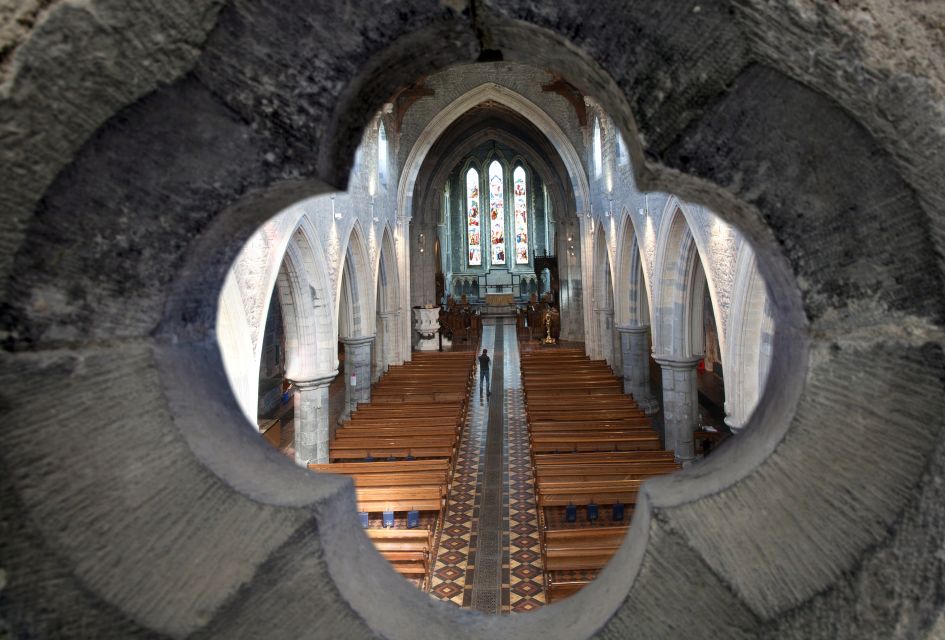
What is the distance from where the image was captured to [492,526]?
281 inches

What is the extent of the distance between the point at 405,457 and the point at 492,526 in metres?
2.20

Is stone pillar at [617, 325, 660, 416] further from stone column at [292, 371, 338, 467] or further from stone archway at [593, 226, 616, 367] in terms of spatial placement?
stone column at [292, 371, 338, 467]

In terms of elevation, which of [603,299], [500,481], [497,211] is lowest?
[500,481]

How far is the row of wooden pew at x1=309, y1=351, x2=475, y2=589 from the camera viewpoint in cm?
580

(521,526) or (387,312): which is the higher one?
(387,312)

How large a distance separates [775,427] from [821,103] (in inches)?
27.0

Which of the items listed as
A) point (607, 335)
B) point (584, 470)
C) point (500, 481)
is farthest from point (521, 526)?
point (607, 335)

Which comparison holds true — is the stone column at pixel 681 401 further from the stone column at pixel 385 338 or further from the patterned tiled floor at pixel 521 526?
the stone column at pixel 385 338

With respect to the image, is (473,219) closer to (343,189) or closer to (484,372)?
(484,372)

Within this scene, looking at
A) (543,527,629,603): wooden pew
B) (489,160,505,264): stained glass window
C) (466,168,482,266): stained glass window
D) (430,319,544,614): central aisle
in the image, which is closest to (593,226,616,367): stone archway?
(430,319,544,614): central aisle

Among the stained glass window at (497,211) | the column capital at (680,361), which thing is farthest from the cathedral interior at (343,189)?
the stained glass window at (497,211)

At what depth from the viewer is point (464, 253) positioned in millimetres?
30547

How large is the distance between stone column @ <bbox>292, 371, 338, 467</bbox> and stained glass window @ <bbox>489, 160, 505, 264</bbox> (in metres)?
22.5

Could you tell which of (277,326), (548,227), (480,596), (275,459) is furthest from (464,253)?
(275,459)
